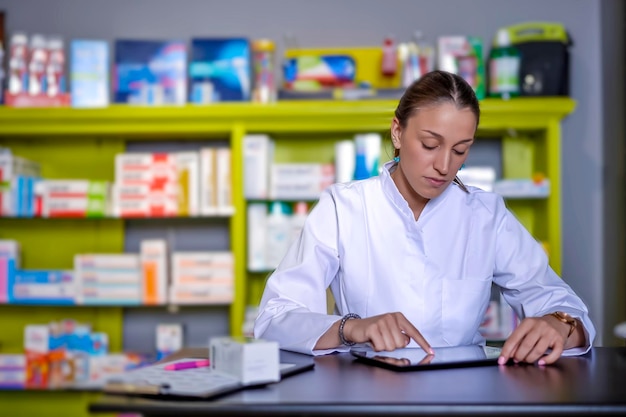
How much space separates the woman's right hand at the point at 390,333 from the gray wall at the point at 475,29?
2.41 m

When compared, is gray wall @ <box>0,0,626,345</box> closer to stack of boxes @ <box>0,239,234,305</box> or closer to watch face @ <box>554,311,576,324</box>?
stack of boxes @ <box>0,239,234,305</box>

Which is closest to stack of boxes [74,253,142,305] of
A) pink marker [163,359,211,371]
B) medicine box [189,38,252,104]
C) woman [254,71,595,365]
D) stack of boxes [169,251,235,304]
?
stack of boxes [169,251,235,304]

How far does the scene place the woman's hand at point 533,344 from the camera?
140 cm

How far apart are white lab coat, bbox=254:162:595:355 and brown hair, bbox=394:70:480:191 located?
221 mm

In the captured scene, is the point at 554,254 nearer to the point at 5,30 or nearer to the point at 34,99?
the point at 34,99

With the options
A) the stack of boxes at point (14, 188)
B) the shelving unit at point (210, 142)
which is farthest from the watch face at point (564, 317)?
the stack of boxes at point (14, 188)

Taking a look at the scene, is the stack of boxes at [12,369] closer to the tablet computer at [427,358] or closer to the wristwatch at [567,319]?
the tablet computer at [427,358]

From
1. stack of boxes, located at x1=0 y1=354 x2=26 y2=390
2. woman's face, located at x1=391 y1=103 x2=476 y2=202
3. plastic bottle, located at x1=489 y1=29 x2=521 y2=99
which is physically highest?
plastic bottle, located at x1=489 y1=29 x2=521 y2=99

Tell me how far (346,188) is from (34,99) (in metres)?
2.13

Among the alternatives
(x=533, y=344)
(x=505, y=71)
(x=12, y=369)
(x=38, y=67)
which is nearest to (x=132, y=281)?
(x=12, y=369)

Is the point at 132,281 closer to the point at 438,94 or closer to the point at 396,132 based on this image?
the point at 396,132

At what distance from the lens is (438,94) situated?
69.4 inches

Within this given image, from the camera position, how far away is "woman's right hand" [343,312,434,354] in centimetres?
143

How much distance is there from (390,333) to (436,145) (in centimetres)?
49
